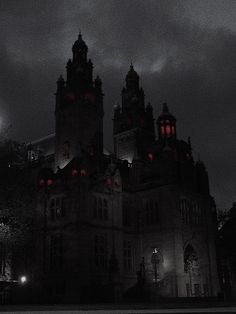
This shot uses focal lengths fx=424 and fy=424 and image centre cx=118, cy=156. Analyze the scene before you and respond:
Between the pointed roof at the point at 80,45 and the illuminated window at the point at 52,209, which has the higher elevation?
the pointed roof at the point at 80,45

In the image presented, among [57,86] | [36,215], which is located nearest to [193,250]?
[36,215]

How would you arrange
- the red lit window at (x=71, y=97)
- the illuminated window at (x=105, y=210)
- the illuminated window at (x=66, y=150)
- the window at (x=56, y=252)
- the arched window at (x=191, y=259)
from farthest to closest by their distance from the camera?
the red lit window at (x=71, y=97) → the illuminated window at (x=66, y=150) → the arched window at (x=191, y=259) → the illuminated window at (x=105, y=210) → the window at (x=56, y=252)

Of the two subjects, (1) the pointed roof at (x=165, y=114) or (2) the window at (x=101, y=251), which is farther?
(1) the pointed roof at (x=165, y=114)

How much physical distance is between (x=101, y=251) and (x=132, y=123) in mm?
31208

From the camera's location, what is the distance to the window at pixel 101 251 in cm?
5072

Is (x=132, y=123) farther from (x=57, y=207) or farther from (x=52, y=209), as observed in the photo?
(x=57, y=207)

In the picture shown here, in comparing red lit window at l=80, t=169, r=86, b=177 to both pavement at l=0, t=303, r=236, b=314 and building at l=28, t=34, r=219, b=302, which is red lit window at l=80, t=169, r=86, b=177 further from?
pavement at l=0, t=303, r=236, b=314

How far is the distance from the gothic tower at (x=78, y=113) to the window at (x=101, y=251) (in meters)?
12.6

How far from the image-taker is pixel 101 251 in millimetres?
51344

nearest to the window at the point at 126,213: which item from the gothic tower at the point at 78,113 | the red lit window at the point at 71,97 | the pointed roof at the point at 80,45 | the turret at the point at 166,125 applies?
the gothic tower at the point at 78,113

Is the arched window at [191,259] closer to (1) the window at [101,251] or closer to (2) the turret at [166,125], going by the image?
(1) the window at [101,251]

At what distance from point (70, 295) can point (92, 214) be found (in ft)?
31.7

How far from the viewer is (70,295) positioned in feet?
154

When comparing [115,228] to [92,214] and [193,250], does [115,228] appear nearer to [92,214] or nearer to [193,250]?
[92,214]
